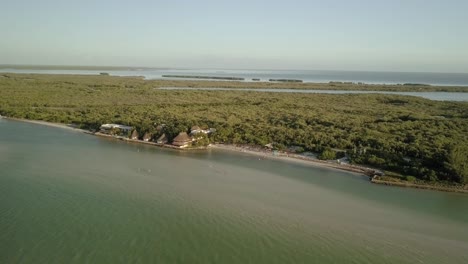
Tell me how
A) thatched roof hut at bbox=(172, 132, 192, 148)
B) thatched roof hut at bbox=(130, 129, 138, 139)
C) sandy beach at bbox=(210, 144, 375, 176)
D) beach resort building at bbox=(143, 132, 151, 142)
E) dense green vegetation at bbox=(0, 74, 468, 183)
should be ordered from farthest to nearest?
1. thatched roof hut at bbox=(130, 129, 138, 139)
2. beach resort building at bbox=(143, 132, 151, 142)
3. thatched roof hut at bbox=(172, 132, 192, 148)
4. dense green vegetation at bbox=(0, 74, 468, 183)
5. sandy beach at bbox=(210, 144, 375, 176)

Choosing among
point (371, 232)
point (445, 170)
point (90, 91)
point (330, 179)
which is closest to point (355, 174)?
point (330, 179)

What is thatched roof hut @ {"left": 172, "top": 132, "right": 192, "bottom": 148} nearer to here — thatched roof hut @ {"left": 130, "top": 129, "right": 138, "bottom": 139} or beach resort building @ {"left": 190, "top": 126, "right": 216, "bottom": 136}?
beach resort building @ {"left": 190, "top": 126, "right": 216, "bottom": 136}

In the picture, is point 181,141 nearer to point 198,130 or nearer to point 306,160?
point 198,130

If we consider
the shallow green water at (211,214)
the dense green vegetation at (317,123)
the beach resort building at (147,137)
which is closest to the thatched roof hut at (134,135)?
the dense green vegetation at (317,123)

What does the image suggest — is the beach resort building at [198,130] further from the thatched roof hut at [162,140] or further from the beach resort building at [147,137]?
the beach resort building at [147,137]

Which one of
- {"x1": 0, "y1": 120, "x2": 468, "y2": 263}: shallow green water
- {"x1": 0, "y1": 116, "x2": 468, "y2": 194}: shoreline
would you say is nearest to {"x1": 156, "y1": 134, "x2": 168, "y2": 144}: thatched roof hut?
{"x1": 0, "y1": 116, "x2": 468, "y2": 194}: shoreline

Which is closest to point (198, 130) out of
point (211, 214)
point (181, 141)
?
point (181, 141)
